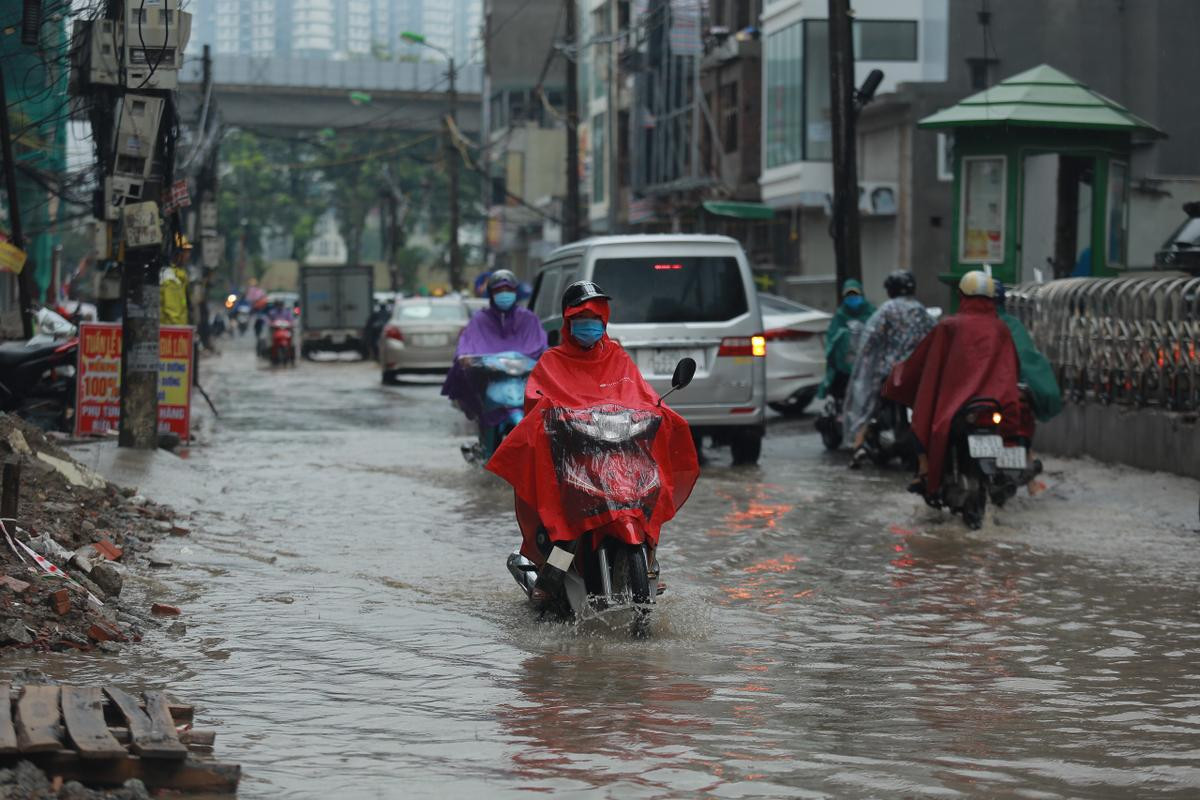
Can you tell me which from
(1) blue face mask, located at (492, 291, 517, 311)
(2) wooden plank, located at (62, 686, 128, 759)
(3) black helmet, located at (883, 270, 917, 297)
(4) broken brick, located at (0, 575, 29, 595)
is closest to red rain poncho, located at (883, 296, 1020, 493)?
(3) black helmet, located at (883, 270, 917, 297)

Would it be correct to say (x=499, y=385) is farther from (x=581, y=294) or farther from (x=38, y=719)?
(x=38, y=719)

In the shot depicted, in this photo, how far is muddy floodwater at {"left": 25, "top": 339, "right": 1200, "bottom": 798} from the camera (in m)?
6.08

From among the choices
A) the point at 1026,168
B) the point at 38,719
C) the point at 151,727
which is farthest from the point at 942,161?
the point at 38,719

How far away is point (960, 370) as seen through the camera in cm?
1276

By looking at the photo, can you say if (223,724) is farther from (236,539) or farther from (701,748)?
(236,539)

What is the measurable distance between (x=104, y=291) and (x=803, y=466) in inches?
316

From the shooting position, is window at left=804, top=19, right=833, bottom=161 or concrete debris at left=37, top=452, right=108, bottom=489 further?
window at left=804, top=19, right=833, bottom=161

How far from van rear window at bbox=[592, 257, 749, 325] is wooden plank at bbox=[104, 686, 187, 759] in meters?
10.8

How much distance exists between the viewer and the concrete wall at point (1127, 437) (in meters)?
14.9

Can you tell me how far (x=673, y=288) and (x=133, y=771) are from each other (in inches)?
458

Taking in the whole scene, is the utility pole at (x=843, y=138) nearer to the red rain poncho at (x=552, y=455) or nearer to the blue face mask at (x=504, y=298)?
the blue face mask at (x=504, y=298)

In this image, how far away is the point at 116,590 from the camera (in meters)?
9.09

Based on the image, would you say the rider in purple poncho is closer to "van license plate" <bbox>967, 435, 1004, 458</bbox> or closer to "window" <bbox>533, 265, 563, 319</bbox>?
"window" <bbox>533, 265, 563, 319</bbox>

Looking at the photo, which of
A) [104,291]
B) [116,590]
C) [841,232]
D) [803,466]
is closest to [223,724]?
[116,590]
